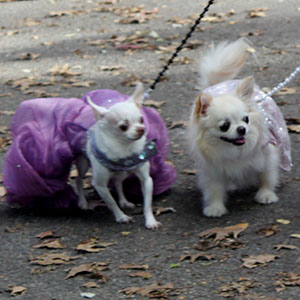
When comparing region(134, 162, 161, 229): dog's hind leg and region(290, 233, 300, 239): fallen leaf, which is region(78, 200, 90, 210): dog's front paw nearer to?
region(134, 162, 161, 229): dog's hind leg

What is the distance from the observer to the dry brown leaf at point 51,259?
4258 millimetres

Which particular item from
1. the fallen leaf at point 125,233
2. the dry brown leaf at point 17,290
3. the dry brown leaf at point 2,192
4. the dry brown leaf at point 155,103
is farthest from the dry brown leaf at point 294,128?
the dry brown leaf at point 17,290

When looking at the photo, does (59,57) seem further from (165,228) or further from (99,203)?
(165,228)

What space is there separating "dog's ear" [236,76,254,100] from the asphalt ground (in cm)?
73

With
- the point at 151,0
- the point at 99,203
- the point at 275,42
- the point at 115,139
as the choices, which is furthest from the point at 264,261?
the point at 151,0

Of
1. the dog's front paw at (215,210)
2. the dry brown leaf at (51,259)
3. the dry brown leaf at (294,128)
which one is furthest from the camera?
the dry brown leaf at (294,128)

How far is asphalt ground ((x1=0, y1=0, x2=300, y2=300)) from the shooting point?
3869mm

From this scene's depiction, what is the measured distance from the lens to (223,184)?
16.0ft

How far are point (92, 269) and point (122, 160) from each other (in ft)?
2.49

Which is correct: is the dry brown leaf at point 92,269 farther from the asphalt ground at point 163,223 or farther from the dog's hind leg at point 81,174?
the dog's hind leg at point 81,174

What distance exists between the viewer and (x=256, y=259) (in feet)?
13.2

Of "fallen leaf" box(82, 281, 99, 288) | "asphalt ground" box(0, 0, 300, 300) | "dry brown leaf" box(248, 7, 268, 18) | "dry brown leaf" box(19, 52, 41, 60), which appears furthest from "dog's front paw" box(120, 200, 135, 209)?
"dry brown leaf" box(248, 7, 268, 18)

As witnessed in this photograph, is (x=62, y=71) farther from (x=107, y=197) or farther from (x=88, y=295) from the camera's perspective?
(x=88, y=295)

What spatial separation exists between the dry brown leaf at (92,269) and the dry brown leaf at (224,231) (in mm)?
650
